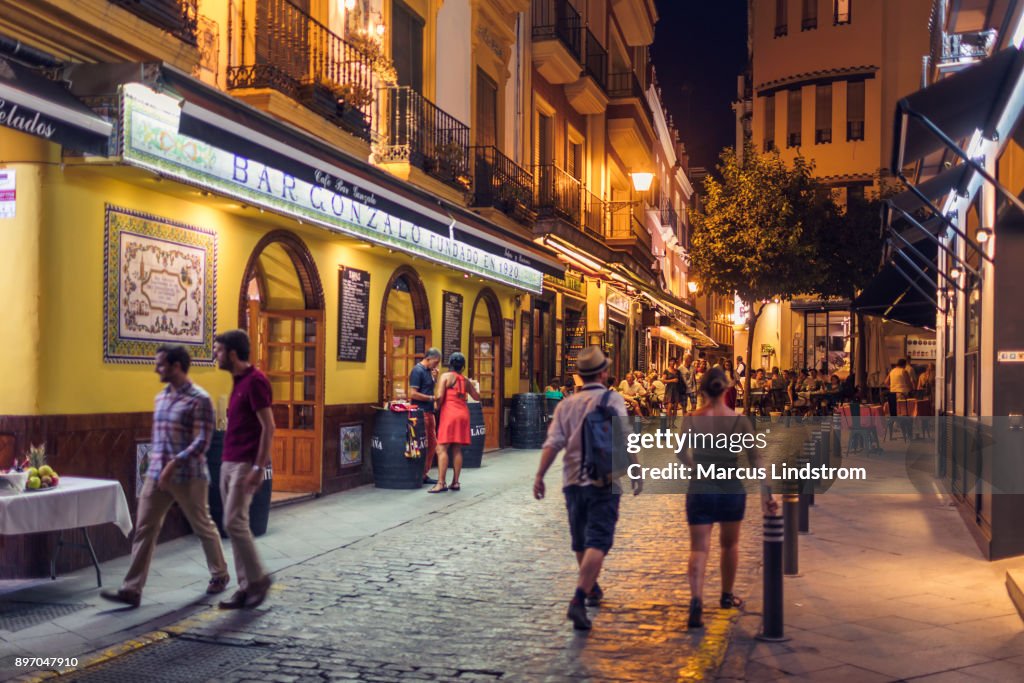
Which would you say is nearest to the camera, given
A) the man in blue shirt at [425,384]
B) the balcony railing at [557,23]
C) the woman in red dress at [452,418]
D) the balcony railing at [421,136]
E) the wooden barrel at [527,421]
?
the woman in red dress at [452,418]

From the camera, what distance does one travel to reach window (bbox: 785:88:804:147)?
4281 centimetres

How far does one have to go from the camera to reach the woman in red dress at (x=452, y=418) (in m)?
13.4

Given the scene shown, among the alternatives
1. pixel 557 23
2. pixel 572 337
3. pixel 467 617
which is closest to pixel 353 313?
pixel 467 617

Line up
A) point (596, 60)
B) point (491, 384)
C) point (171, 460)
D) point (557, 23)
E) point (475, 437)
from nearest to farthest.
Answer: point (171, 460) < point (475, 437) < point (491, 384) < point (557, 23) < point (596, 60)

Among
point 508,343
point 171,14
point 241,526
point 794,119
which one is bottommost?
point 241,526

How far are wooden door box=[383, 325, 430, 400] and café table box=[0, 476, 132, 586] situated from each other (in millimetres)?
8358

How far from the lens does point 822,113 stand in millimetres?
42531

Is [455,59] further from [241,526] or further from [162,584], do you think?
[241,526]

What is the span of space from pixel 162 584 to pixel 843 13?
40106 millimetres

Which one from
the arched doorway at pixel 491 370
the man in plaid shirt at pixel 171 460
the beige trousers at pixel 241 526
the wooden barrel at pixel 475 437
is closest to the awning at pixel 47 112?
the man in plaid shirt at pixel 171 460

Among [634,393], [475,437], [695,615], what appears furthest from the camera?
[634,393]

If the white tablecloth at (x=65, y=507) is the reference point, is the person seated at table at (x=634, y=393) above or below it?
above

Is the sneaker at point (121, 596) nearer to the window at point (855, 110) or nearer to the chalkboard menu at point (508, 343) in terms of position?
the chalkboard menu at point (508, 343)

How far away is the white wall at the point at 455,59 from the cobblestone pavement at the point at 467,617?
983 centimetres
